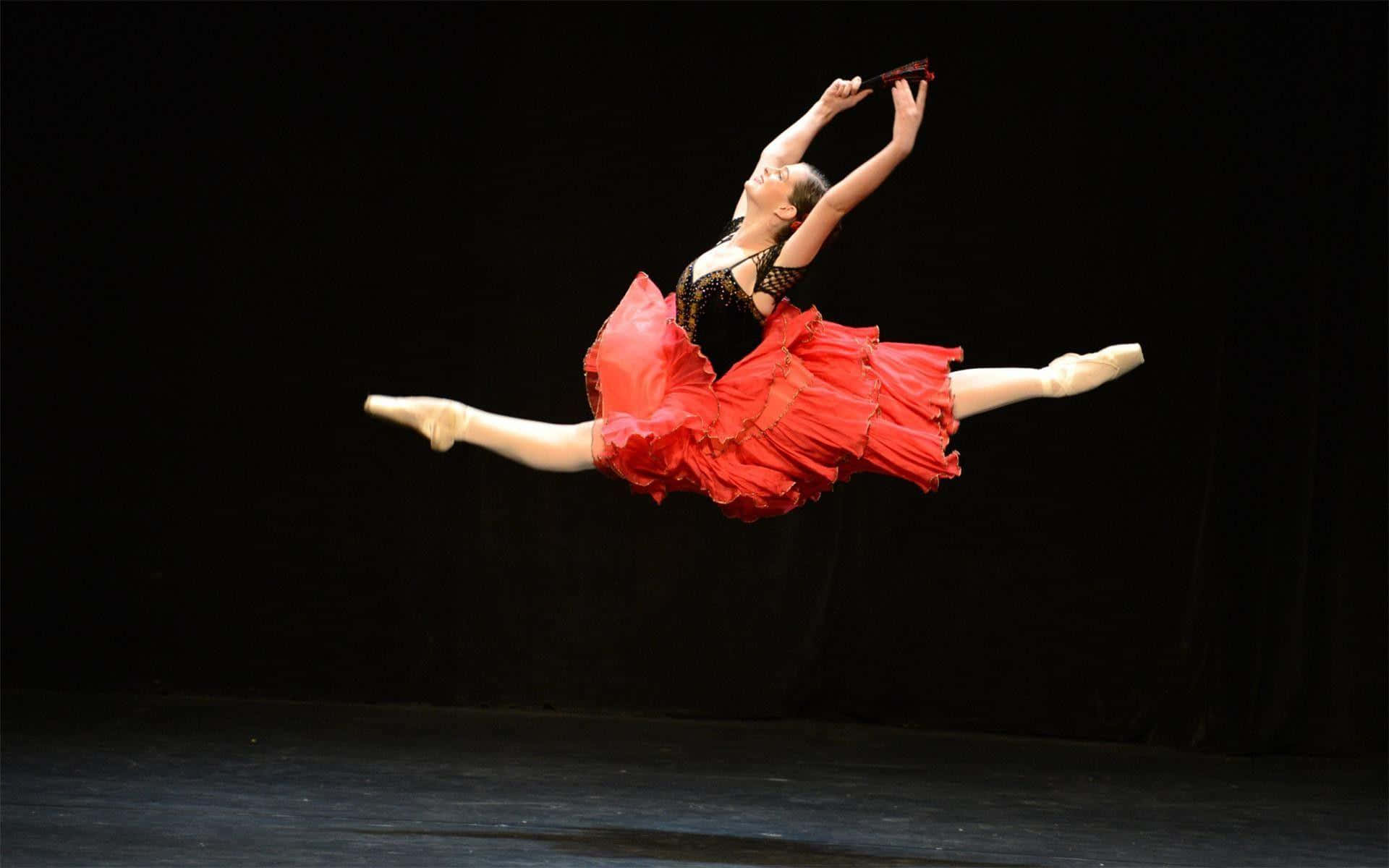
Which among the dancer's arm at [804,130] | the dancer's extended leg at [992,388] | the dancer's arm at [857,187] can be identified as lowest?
the dancer's extended leg at [992,388]

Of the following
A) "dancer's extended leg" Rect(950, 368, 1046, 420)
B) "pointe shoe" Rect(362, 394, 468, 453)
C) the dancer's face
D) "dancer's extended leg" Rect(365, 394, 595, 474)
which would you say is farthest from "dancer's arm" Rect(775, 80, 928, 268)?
"pointe shoe" Rect(362, 394, 468, 453)

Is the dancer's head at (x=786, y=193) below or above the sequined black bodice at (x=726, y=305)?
above

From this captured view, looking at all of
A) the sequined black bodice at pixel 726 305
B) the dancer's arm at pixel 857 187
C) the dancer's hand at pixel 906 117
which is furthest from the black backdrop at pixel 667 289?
the dancer's hand at pixel 906 117

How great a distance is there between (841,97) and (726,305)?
505mm

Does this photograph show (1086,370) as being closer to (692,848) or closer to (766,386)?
(766,386)

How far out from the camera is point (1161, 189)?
5.07 meters

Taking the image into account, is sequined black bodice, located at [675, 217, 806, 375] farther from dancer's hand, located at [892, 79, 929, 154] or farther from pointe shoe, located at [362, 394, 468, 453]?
pointe shoe, located at [362, 394, 468, 453]

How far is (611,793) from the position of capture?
13.7 feet

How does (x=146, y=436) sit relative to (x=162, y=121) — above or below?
below

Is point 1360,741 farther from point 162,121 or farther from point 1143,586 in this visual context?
point 162,121

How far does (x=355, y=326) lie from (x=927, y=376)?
8.75 feet

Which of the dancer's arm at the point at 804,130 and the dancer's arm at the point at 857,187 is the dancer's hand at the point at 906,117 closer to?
the dancer's arm at the point at 857,187

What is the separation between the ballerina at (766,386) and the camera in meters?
3.23

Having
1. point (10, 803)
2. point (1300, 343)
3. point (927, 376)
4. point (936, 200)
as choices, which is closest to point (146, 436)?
point (10, 803)
